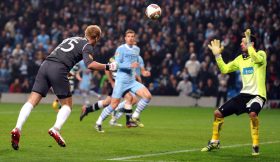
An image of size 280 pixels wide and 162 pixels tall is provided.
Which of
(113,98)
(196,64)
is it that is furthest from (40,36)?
(113,98)

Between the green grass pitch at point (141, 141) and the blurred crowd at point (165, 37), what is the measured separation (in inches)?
324

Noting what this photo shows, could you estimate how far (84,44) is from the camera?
13.2 metres

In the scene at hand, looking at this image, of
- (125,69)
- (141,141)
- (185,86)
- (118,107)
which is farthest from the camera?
(185,86)

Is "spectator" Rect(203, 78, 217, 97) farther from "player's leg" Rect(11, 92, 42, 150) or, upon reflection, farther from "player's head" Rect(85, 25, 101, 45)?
"player's leg" Rect(11, 92, 42, 150)

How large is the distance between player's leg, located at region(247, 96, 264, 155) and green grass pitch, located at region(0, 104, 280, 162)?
8.5 inches

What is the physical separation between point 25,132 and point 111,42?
1719 cm

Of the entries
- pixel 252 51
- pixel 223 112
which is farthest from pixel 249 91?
pixel 252 51

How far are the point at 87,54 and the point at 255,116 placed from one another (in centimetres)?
314

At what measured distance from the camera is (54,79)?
12969mm

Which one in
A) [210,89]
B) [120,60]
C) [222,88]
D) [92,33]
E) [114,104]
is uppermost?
[92,33]

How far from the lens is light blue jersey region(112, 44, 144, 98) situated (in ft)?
60.8

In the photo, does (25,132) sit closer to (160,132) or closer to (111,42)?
(160,132)

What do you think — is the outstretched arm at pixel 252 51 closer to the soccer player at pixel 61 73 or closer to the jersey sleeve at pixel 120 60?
the soccer player at pixel 61 73

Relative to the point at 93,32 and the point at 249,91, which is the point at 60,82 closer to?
the point at 93,32
